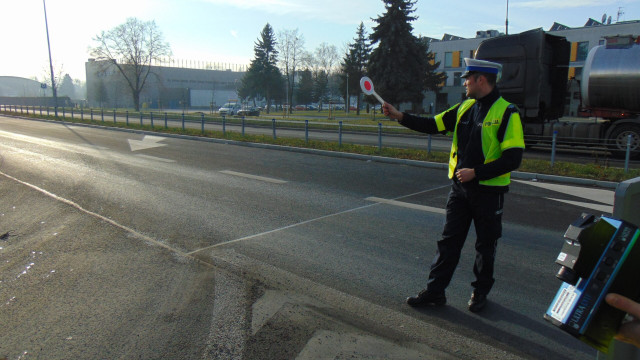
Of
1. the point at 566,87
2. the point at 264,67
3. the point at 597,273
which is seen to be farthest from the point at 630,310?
the point at 264,67

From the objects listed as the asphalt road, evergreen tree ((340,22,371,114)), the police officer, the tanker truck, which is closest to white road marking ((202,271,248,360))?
the asphalt road

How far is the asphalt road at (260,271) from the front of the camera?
333cm

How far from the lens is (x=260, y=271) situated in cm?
474

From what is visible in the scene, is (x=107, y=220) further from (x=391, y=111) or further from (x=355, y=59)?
(x=355, y=59)

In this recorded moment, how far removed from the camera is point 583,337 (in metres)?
1.59

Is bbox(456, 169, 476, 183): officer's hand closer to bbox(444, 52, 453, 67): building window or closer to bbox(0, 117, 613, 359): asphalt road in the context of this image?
bbox(0, 117, 613, 359): asphalt road

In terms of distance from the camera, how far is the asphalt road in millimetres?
3330

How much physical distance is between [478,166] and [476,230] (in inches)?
23.8

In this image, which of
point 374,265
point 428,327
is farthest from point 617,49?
point 428,327

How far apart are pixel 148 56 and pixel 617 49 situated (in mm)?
65188

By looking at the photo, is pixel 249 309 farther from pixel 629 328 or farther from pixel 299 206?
pixel 299 206

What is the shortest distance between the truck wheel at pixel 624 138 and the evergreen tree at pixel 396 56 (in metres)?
25.3

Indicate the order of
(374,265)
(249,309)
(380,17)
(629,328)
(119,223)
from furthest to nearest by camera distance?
(380,17), (119,223), (374,265), (249,309), (629,328)

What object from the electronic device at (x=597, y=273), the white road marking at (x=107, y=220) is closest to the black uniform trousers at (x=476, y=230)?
the electronic device at (x=597, y=273)
